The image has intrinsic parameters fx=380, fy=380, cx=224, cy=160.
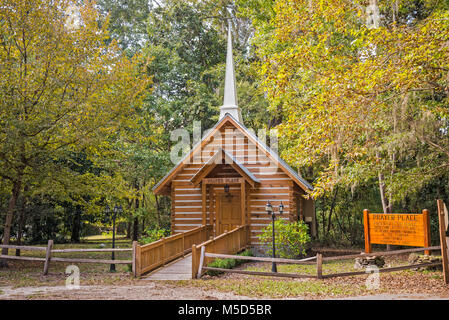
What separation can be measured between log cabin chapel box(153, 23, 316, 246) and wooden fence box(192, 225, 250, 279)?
70 centimetres

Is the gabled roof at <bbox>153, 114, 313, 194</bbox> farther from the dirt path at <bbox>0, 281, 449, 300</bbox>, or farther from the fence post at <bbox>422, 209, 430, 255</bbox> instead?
the dirt path at <bbox>0, 281, 449, 300</bbox>

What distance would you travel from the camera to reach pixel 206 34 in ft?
92.1

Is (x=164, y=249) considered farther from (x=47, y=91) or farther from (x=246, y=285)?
(x=47, y=91)

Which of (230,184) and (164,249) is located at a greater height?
(230,184)

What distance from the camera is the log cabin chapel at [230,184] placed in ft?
54.3

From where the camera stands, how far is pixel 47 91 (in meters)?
14.1

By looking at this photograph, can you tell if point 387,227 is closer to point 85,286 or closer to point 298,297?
point 298,297

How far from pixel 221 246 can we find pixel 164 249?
2041 millimetres

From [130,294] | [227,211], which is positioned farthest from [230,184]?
[130,294]

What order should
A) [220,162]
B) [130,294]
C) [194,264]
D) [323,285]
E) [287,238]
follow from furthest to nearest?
[220,162] → [287,238] → [194,264] → [323,285] → [130,294]

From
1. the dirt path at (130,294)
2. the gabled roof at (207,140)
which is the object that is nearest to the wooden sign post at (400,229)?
the dirt path at (130,294)

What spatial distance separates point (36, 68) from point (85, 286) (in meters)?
7.91

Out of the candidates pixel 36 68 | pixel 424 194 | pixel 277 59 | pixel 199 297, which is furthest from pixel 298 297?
pixel 424 194

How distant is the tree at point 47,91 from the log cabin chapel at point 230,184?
13.8 feet
